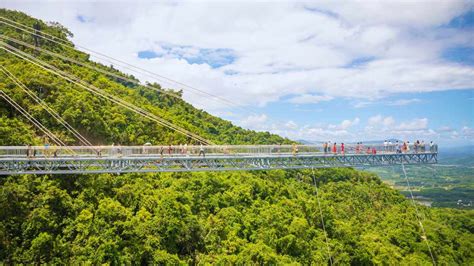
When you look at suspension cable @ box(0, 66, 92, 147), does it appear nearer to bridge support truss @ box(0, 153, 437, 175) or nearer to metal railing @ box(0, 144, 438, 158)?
metal railing @ box(0, 144, 438, 158)

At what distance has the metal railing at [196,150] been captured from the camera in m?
23.3

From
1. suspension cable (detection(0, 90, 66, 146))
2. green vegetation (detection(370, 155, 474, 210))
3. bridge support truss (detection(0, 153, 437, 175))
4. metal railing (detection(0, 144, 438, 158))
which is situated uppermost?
suspension cable (detection(0, 90, 66, 146))

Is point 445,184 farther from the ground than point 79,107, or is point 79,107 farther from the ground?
point 79,107

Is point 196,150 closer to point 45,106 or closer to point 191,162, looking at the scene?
point 191,162

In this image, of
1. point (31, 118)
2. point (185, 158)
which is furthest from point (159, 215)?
point (31, 118)

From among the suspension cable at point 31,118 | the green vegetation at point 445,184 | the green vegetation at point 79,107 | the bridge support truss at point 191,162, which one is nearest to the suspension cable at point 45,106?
the green vegetation at point 79,107

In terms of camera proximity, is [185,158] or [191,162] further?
[191,162]

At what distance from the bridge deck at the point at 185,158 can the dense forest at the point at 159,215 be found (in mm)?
2816

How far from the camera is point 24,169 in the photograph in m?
23.8

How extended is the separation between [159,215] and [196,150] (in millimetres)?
5829

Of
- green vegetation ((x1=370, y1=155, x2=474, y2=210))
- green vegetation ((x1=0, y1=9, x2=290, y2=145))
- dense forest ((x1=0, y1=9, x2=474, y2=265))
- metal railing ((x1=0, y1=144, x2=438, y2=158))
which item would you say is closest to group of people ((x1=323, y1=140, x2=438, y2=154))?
metal railing ((x1=0, y1=144, x2=438, y2=158))

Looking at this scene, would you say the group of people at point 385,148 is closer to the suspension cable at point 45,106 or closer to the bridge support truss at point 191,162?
the bridge support truss at point 191,162

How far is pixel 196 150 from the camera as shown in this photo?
91.0 feet

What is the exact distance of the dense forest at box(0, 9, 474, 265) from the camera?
2480 centimetres
